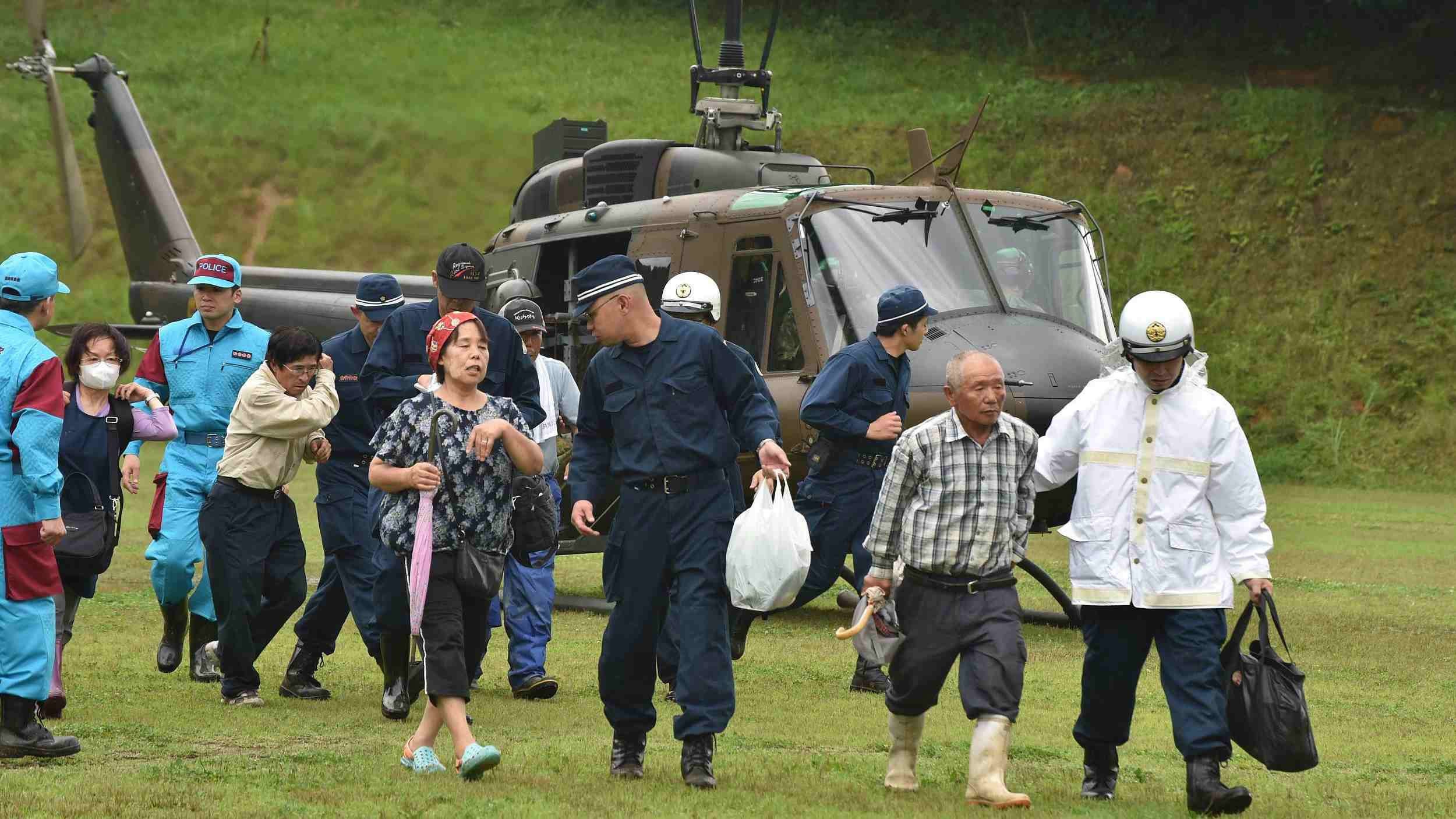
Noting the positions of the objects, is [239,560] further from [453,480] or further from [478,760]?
[478,760]

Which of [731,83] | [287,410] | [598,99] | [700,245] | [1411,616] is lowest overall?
[1411,616]

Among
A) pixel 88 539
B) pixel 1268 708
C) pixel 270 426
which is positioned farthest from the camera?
pixel 270 426

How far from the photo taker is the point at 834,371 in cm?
876

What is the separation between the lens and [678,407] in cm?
616

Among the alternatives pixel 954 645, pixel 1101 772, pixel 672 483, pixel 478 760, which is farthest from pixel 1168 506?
pixel 478 760

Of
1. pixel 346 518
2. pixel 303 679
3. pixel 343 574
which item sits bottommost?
pixel 303 679

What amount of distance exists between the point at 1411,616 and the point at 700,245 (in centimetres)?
535

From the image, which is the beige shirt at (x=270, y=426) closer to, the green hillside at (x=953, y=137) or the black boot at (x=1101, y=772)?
the black boot at (x=1101, y=772)

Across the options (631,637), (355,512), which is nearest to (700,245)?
(355,512)

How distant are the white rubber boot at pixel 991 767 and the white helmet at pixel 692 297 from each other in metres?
3.48

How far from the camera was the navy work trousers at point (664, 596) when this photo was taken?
19.7 ft

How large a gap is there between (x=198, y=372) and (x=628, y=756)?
3.51 meters

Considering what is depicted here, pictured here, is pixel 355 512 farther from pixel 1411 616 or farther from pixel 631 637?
pixel 1411 616

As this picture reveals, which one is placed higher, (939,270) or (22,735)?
(939,270)
